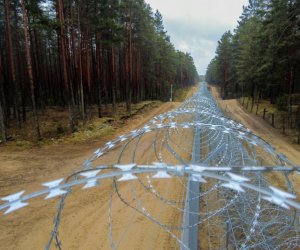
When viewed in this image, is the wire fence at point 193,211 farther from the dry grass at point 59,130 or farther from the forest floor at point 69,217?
the dry grass at point 59,130

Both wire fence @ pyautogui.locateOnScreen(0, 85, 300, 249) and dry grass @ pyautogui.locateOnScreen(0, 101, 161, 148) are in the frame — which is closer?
wire fence @ pyautogui.locateOnScreen(0, 85, 300, 249)

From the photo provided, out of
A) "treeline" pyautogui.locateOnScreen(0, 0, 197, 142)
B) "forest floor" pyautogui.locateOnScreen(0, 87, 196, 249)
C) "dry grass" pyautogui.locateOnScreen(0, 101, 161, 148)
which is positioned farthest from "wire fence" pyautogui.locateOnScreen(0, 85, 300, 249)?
"treeline" pyautogui.locateOnScreen(0, 0, 197, 142)

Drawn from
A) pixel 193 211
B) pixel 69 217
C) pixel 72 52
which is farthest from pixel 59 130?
pixel 193 211

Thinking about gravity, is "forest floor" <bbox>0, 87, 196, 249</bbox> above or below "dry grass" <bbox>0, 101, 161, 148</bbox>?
below

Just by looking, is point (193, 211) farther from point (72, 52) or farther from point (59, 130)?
point (72, 52)

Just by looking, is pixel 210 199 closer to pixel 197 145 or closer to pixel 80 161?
pixel 197 145

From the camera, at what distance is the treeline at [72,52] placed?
59.7 feet

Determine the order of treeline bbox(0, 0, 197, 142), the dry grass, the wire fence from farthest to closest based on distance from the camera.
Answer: treeline bbox(0, 0, 197, 142) < the dry grass < the wire fence

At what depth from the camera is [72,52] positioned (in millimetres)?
21469

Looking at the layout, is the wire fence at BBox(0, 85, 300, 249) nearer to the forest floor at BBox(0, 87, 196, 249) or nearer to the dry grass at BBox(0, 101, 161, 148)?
the forest floor at BBox(0, 87, 196, 249)

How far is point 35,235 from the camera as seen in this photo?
6.68m

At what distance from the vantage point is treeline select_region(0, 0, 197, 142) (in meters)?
18.2

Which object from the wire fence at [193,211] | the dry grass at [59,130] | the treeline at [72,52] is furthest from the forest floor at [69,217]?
the treeline at [72,52]

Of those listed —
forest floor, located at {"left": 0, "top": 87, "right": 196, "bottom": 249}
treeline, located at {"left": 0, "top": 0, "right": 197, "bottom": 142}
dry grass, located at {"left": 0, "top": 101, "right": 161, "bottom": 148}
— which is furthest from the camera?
treeline, located at {"left": 0, "top": 0, "right": 197, "bottom": 142}
